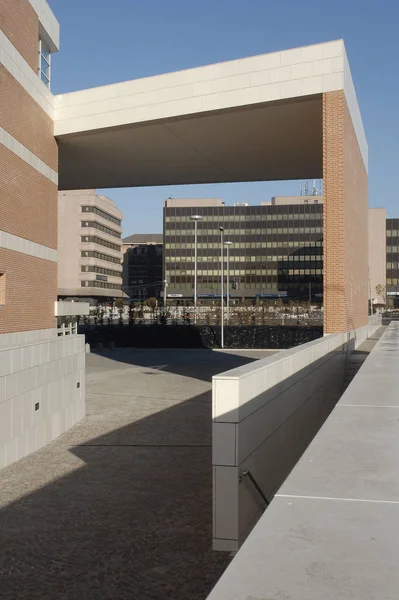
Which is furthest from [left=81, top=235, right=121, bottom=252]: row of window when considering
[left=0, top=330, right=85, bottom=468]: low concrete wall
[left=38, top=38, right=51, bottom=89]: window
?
[left=0, top=330, right=85, bottom=468]: low concrete wall

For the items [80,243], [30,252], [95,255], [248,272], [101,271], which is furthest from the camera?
[248,272]

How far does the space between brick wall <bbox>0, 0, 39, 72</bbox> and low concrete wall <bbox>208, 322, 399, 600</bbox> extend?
60.8 ft

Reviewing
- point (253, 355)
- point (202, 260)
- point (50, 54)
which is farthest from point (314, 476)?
point (202, 260)

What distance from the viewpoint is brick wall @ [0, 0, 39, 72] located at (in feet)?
62.7

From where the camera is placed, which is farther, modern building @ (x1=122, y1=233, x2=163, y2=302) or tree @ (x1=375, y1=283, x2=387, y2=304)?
modern building @ (x1=122, y1=233, x2=163, y2=302)

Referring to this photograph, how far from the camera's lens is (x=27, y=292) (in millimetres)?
21484

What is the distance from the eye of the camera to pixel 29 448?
13062 millimetres

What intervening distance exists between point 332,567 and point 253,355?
37.7 metres

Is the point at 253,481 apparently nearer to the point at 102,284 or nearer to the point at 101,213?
the point at 102,284

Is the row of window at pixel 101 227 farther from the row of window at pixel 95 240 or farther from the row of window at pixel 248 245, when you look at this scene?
the row of window at pixel 248 245

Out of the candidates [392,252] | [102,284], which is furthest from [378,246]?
[102,284]

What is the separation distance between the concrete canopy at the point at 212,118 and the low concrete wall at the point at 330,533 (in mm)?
17264

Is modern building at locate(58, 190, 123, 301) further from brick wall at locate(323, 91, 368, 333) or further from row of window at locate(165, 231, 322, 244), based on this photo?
brick wall at locate(323, 91, 368, 333)

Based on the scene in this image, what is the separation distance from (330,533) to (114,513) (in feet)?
22.9
